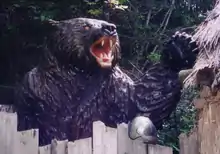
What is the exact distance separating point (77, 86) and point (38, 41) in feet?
4.49

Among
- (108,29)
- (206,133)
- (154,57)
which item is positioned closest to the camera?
(206,133)

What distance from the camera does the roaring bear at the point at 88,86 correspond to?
10.7 ft

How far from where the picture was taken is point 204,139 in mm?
2451

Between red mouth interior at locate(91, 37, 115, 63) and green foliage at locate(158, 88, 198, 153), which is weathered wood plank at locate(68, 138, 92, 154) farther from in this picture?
green foliage at locate(158, 88, 198, 153)

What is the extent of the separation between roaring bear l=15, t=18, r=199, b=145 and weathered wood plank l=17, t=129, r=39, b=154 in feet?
2.12

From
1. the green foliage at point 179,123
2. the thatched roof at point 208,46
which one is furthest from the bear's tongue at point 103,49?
the green foliage at point 179,123

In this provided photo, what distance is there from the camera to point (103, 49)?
335 cm

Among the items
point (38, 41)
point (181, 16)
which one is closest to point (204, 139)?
point (38, 41)

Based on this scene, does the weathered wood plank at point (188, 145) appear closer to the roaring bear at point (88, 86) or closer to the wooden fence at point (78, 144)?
the wooden fence at point (78, 144)

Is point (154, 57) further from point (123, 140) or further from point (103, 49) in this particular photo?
point (123, 140)

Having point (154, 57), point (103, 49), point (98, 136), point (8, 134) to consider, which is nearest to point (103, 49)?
point (103, 49)

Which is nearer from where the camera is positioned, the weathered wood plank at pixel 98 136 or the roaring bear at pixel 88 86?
the weathered wood plank at pixel 98 136

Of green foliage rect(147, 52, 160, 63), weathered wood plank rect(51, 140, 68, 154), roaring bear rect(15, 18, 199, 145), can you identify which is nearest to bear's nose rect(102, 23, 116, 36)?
roaring bear rect(15, 18, 199, 145)

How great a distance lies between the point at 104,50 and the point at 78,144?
2.74 feet
